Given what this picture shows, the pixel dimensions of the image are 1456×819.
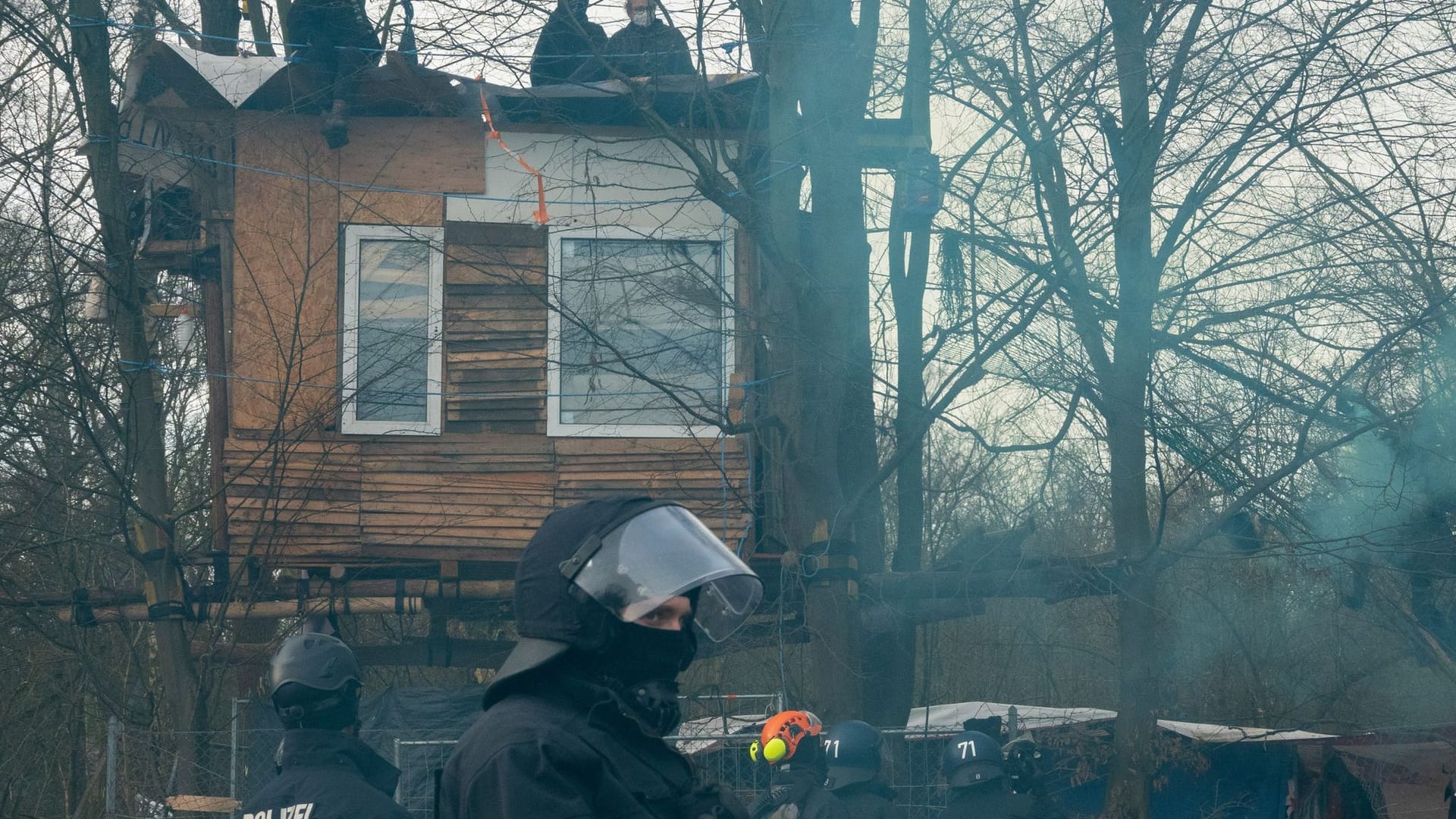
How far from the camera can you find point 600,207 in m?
10.8

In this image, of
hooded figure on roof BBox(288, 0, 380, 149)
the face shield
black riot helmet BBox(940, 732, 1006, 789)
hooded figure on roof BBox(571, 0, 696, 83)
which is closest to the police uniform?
black riot helmet BBox(940, 732, 1006, 789)

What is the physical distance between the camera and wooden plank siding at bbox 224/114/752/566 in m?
10.4

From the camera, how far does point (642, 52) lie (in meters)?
9.60

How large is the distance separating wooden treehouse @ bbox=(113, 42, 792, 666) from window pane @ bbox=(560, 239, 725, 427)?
0.03 m

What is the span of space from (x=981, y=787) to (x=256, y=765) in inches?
229

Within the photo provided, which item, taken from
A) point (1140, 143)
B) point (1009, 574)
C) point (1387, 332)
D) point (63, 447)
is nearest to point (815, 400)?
point (1009, 574)

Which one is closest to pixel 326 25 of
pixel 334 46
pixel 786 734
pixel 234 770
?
pixel 334 46

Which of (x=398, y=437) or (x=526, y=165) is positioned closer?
(x=526, y=165)

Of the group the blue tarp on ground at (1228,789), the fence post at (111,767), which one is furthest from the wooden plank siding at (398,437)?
the blue tarp on ground at (1228,789)

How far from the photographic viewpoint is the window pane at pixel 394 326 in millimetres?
10633

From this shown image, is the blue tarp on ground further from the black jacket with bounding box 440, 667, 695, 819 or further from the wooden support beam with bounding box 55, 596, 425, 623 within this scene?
the black jacket with bounding box 440, 667, 695, 819

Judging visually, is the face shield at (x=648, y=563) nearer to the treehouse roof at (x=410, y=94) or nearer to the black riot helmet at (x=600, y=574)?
the black riot helmet at (x=600, y=574)

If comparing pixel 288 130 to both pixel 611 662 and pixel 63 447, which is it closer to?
pixel 63 447

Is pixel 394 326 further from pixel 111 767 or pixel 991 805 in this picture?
pixel 991 805
